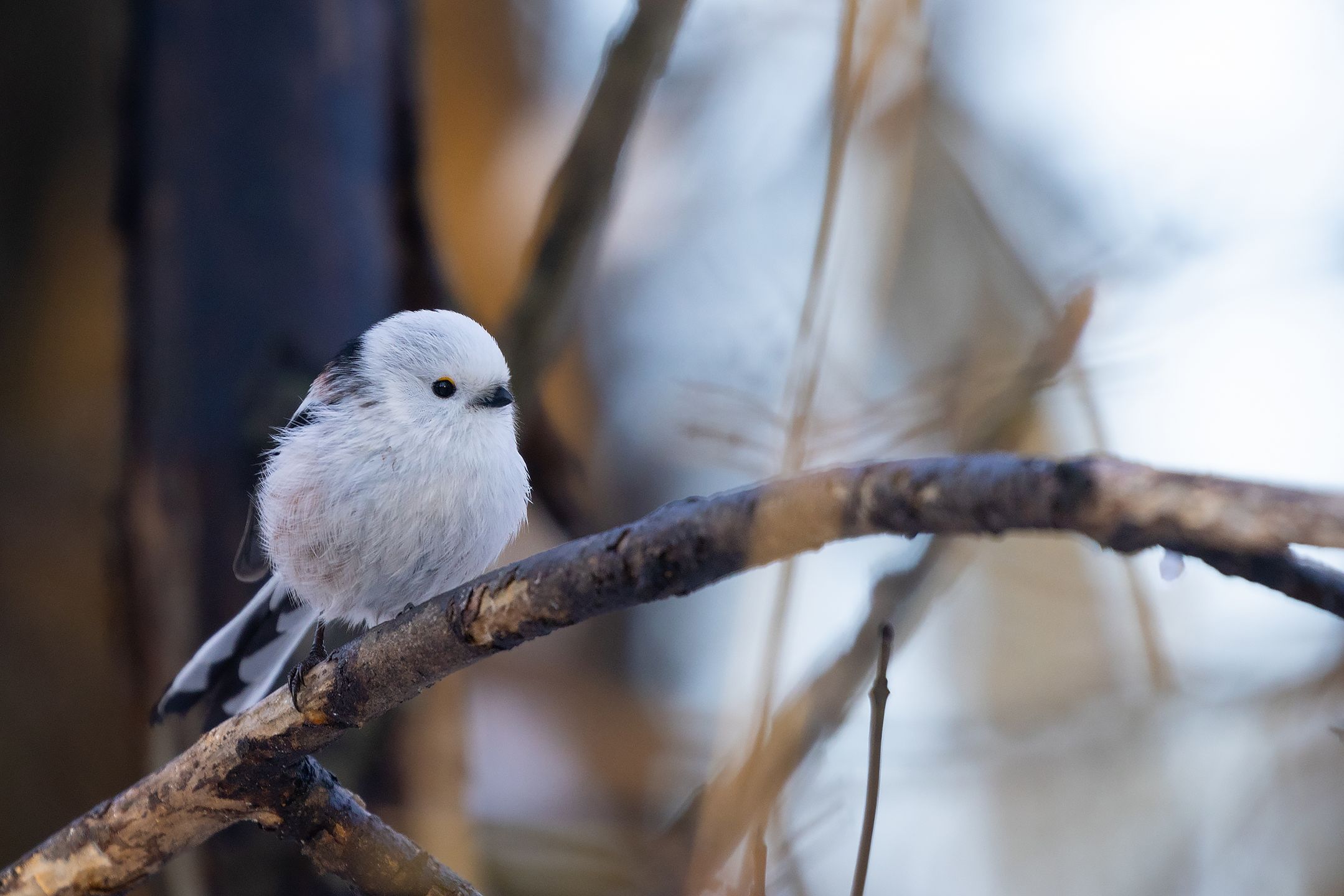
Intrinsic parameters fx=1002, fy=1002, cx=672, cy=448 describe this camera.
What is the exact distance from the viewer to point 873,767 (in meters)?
0.69

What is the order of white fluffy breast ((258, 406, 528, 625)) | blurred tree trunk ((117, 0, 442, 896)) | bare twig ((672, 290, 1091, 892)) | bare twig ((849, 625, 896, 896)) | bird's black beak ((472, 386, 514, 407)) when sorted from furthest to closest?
blurred tree trunk ((117, 0, 442, 896)), bird's black beak ((472, 386, 514, 407)), white fluffy breast ((258, 406, 528, 625)), bare twig ((672, 290, 1091, 892)), bare twig ((849, 625, 896, 896))

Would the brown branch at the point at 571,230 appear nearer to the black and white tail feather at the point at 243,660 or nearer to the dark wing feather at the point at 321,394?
the dark wing feather at the point at 321,394

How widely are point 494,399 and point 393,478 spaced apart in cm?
20

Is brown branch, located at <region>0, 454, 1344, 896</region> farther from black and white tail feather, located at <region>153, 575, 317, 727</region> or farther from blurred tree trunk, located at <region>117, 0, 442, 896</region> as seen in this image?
blurred tree trunk, located at <region>117, 0, 442, 896</region>

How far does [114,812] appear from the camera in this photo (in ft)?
3.75

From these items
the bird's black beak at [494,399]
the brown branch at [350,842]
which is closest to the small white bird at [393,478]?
the bird's black beak at [494,399]

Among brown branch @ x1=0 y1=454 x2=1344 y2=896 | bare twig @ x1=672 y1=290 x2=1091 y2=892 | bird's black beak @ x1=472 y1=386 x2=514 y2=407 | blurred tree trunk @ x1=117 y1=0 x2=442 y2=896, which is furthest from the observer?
blurred tree trunk @ x1=117 y1=0 x2=442 y2=896

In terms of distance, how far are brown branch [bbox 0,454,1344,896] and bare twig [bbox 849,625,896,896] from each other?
5.3 inches

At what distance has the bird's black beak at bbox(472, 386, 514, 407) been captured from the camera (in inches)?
53.7

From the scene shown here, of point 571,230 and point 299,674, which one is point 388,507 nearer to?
point 299,674

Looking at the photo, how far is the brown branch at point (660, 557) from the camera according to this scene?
0.47 m

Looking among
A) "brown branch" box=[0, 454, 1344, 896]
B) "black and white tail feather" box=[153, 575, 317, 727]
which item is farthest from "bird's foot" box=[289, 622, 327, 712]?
"black and white tail feather" box=[153, 575, 317, 727]

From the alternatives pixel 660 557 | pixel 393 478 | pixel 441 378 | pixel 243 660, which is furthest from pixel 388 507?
pixel 660 557

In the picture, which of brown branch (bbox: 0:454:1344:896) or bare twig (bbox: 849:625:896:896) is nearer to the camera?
brown branch (bbox: 0:454:1344:896)
